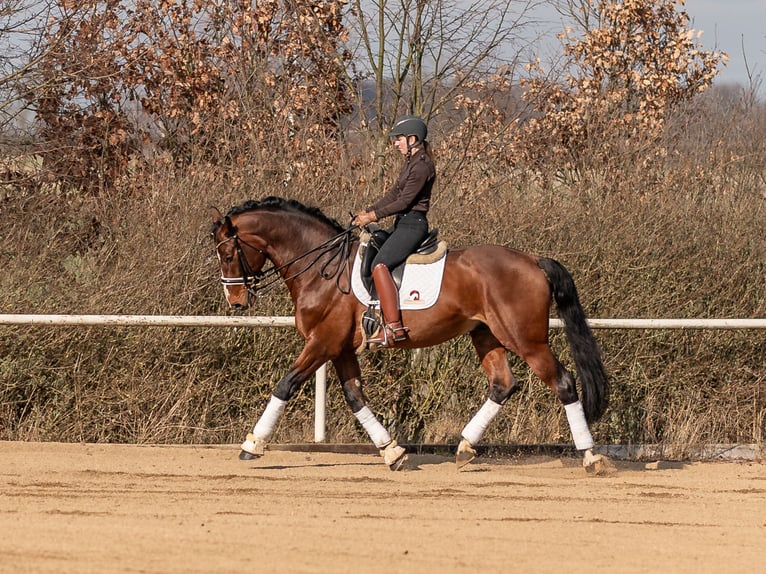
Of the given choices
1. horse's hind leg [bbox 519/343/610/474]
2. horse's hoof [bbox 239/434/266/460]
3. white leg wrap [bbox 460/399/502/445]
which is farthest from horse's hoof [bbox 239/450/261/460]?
horse's hind leg [bbox 519/343/610/474]

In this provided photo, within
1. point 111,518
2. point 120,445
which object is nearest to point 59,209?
point 120,445

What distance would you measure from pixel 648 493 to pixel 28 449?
5.29m

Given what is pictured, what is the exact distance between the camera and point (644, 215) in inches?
514

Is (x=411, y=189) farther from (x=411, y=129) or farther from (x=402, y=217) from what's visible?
(x=411, y=129)

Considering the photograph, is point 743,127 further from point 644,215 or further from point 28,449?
point 28,449

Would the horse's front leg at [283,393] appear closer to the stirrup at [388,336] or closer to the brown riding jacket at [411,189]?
the stirrup at [388,336]

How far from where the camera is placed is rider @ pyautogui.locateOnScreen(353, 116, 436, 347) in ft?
30.9

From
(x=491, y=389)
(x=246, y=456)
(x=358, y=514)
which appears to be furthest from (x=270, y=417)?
(x=358, y=514)

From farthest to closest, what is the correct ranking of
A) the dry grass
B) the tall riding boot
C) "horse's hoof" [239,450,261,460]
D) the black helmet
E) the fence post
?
the dry grass
the fence post
"horse's hoof" [239,450,261,460]
the black helmet
the tall riding boot

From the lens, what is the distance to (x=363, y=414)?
963cm

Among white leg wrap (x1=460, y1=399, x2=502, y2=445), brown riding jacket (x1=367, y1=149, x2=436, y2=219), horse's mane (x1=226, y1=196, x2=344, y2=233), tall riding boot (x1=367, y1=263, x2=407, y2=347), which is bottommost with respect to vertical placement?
white leg wrap (x1=460, y1=399, x2=502, y2=445)

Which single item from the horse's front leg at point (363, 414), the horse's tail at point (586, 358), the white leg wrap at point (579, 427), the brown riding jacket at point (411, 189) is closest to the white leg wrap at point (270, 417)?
the horse's front leg at point (363, 414)

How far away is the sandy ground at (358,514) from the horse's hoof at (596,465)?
0.09 meters

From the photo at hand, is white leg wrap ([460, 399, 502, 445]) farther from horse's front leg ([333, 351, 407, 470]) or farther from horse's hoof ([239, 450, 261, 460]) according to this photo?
horse's hoof ([239, 450, 261, 460])
